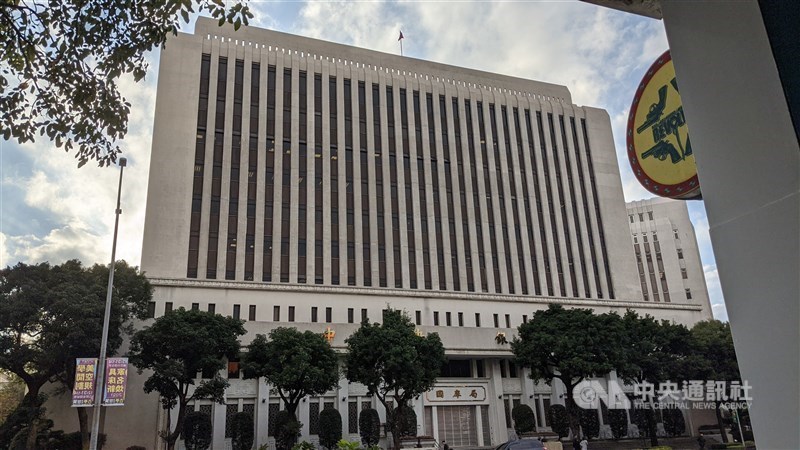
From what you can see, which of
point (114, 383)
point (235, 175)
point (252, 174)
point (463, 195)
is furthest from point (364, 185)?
point (114, 383)

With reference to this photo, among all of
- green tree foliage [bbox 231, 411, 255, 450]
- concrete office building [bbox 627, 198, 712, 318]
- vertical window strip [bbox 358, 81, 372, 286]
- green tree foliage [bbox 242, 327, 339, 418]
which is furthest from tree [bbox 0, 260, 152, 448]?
Result: concrete office building [bbox 627, 198, 712, 318]

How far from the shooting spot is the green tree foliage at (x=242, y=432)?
102 feet

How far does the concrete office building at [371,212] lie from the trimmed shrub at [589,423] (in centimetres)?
379

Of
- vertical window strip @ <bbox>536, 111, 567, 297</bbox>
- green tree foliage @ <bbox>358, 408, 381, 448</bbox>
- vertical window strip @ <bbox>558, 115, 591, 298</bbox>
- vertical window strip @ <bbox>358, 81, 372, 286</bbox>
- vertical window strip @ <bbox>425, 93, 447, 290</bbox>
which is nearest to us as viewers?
green tree foliage @ <bbox>358, 408, 381, 448</bbox>

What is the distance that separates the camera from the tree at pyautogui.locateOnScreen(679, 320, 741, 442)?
1310 inches

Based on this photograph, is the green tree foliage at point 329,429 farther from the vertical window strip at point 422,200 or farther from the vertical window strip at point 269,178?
the vertical window strip at point 422,200

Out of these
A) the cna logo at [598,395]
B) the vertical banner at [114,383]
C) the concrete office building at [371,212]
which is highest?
the concrete office building at [371,212]

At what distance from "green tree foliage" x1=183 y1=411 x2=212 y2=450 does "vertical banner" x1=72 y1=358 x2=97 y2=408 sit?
832 centimetres

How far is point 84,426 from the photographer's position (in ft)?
92.9

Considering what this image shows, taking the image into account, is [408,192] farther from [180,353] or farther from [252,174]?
[180,353]

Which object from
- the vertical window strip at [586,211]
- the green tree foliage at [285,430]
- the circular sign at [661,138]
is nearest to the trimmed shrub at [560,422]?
the vertical window strip at [586,211]

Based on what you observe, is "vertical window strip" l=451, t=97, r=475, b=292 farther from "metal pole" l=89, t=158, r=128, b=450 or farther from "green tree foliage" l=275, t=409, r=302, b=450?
"metal pole" l=89, t=158, r=128, b=450

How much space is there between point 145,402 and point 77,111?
95.1 feet

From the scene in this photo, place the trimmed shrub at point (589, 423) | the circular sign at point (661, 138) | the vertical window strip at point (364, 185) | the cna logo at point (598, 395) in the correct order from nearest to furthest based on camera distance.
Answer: the circular sign at point (661, 138) < the trimmed shrub at point (589, 423) < the cna logo at point (598, 395) < the vertical window strip at point (364, 185)
